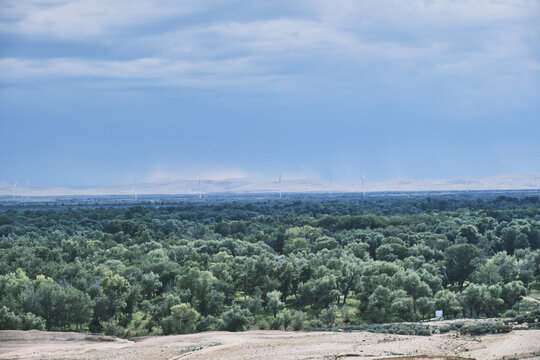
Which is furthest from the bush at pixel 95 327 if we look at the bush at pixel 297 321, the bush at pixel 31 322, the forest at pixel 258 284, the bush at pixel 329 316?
the bush at pixel 329 316

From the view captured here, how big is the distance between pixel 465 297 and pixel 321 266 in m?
20.8

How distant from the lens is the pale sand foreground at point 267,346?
5400 centimetres

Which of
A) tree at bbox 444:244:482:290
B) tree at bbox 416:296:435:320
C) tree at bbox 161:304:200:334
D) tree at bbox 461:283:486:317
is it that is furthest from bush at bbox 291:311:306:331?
tree at bbox 444:244:482:290

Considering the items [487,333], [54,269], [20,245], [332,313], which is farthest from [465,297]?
[20,245]

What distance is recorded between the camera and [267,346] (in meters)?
59.9

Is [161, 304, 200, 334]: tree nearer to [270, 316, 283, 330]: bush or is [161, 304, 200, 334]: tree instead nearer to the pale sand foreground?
the pale sand foreground

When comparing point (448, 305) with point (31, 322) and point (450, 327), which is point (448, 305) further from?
point (31, 322)

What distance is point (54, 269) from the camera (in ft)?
311

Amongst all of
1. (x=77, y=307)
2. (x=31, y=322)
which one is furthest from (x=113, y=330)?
(x=31, y=322)

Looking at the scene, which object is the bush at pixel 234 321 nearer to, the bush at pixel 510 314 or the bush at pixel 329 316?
the bush at pixel 329 316

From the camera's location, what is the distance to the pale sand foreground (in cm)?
5400

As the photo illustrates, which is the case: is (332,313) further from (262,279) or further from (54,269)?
(54,269)

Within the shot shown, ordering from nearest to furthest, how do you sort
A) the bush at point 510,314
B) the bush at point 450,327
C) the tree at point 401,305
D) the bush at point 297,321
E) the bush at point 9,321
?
the bush at point 450,327, the bush at point 9,321, the bush at point 510,314, the bush at point 297,321, the tree at point 401,305

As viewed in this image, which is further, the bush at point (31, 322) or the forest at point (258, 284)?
the forest at point (258, 284)
